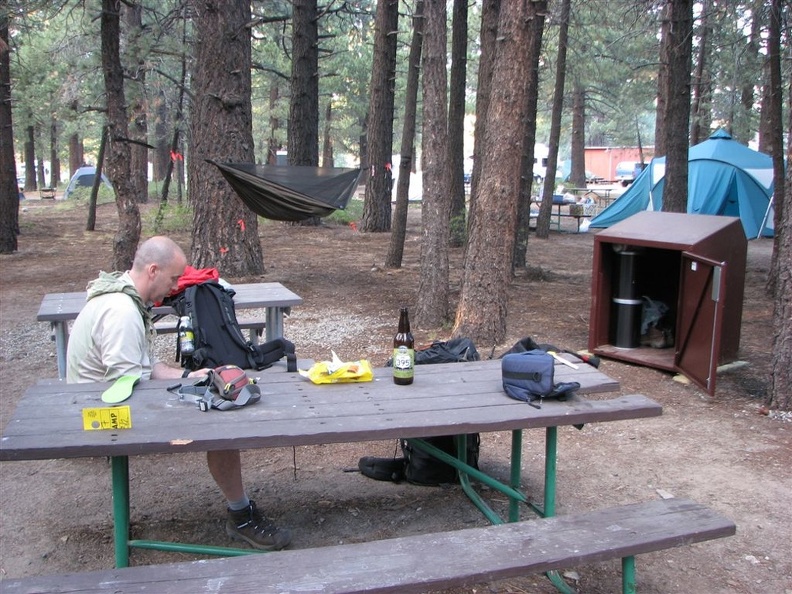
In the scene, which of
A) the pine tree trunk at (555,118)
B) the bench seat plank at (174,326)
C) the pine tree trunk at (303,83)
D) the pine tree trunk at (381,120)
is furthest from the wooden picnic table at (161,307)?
the pine tree trunk at (303,83)

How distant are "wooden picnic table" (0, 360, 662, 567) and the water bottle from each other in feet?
1.26

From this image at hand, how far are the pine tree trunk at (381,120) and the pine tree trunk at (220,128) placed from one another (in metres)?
3.51

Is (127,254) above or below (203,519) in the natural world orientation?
above

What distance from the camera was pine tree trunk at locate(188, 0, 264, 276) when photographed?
340 inches

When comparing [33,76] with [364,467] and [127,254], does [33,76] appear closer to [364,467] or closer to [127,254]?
[127,254]

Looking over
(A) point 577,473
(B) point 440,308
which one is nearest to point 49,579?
(A) point 577,473

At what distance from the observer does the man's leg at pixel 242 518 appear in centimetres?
297

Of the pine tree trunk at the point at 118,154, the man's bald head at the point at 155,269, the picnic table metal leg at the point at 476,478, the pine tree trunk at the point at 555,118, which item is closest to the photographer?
the man's bald head at the point at 155,269

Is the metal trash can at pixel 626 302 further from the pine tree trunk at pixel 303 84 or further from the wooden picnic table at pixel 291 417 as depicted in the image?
the pine tree trunk at pixel 303 84

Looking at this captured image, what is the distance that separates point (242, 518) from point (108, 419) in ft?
2.91

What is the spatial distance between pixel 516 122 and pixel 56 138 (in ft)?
111

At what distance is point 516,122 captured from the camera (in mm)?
5703

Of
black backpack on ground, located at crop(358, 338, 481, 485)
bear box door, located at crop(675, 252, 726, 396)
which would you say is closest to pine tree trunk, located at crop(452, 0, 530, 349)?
bear box door, located at crop(675, 252, 726, 396)

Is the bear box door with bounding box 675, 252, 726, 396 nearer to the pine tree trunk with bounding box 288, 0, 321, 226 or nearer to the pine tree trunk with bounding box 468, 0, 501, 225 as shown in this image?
the pine tree trunk with bounding box 468, 0, 501, 225
